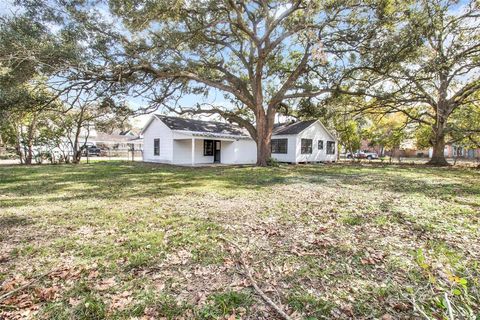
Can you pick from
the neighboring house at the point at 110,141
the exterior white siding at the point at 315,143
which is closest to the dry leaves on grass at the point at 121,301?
the exterior white siding at the point at 315,143

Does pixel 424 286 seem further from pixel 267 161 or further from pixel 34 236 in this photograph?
pixel 267 161

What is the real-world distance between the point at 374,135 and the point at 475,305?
25.0 meters

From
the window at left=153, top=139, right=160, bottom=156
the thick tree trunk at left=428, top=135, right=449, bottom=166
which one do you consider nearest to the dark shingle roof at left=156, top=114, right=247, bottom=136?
the window at left=153, top=139, right=160, bottom=156

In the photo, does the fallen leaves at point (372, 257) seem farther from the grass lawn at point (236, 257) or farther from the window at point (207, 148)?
the window at point (207, 148)

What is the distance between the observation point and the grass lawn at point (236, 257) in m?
2.48

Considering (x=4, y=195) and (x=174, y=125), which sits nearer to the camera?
(x=4, y=195)

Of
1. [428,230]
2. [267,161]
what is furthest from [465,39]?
[428,230]

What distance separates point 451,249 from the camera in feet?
12.0

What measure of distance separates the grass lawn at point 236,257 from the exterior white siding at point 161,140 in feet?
43.2

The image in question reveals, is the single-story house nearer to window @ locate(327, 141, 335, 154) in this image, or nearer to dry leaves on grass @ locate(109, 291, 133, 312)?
window @ locate(327, 141, 335, 154)

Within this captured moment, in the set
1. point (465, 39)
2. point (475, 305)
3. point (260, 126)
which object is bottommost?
point (475, 305)

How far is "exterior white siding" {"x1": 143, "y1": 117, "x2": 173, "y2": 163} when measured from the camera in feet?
64.5

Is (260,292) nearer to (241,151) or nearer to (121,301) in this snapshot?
(121,301)

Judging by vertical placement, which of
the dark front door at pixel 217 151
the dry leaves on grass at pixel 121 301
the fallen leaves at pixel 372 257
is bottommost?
the dry leaves on grass at pixel 121 301
